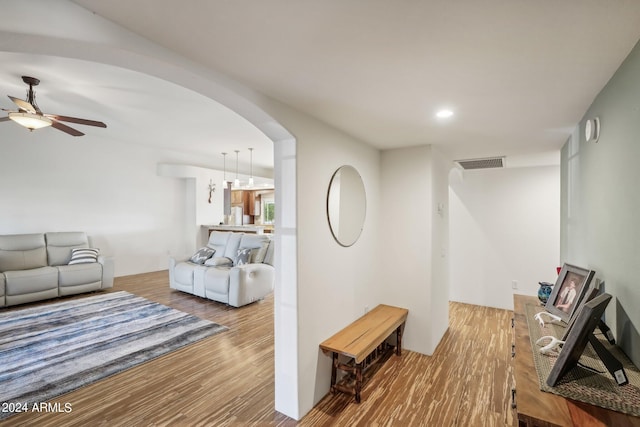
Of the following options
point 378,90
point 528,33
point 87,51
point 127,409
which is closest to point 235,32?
point 87,51

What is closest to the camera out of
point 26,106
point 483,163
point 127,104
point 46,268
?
point 26,106

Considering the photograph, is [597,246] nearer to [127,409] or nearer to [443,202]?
[443,202]

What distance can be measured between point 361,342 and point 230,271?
106 inches

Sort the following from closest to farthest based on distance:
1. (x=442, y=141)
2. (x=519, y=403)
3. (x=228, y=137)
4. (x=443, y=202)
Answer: (x=519, y=403) < (x=442, y=141) < (x=443, y=202) < (x=228, y=137)

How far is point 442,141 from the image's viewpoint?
3.02 metres

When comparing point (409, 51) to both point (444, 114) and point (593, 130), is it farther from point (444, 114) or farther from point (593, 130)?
point (593, 130)

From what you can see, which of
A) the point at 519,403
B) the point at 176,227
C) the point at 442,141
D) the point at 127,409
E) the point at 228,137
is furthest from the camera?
the point at 176,227

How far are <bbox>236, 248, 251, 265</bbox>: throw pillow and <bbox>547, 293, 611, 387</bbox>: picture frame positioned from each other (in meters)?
4.36

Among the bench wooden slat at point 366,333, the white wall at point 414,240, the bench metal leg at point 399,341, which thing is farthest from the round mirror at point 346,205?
the bench metal leg at point 399,341

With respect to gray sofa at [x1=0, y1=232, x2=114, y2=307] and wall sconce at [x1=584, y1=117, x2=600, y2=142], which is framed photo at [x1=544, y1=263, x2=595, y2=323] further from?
gray sofa at [x1=0, y1=232, x2=114, y2=307]

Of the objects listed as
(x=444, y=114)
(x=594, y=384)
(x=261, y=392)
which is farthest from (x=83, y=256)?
(x=594, y=384)

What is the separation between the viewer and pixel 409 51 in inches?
53.4

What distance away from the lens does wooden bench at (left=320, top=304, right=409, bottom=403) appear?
7.54 ft

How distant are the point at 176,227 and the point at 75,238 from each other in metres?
2.09
